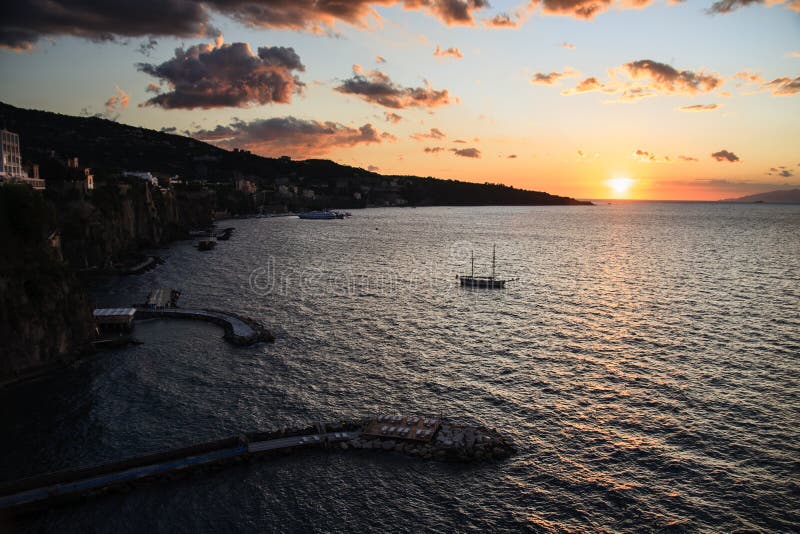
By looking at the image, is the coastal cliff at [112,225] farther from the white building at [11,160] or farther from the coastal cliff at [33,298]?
the coastal cliff at [33,298]

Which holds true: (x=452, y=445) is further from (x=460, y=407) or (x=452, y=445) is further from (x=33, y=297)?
(x=33, y=297)

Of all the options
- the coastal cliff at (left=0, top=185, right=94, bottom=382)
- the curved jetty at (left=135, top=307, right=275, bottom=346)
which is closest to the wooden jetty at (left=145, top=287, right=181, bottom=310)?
the curved jetty at (left=135, top=307, right=275, bottom=346)

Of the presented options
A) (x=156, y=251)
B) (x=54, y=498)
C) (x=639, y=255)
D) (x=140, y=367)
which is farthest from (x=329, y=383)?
(x=639, y=255)

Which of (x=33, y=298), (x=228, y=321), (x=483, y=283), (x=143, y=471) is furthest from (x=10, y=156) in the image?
(x=143, y=471)

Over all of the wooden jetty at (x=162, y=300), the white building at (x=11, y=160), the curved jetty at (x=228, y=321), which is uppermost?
the white building at (x=11, y=160)

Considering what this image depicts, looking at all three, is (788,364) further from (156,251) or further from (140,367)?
(156,251)

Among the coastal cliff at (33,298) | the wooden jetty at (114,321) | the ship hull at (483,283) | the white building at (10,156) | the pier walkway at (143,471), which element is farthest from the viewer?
the ship hull at (483,283)

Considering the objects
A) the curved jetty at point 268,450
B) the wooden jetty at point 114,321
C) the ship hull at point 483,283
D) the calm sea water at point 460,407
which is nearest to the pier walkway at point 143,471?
the curved jetty at point 268,450
